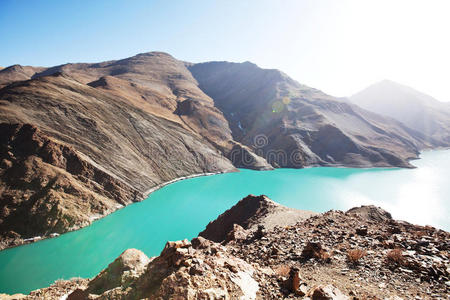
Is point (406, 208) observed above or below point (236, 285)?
below

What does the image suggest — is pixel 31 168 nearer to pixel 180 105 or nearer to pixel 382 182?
pixel 180 105

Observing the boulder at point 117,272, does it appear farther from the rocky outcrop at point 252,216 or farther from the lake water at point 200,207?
the lake water at point 200,207

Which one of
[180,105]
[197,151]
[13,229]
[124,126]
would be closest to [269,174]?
[197,151]

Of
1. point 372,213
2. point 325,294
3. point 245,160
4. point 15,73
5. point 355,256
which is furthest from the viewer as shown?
point 15,73

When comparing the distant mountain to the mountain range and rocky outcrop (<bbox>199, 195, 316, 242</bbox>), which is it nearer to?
the mountain range

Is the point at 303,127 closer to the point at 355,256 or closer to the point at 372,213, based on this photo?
the point at 372,213

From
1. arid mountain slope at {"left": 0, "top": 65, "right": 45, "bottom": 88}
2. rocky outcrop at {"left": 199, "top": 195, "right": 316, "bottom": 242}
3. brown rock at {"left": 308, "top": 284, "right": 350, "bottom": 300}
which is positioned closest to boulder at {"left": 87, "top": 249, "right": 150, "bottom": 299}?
brown rock at {"left": 308, "top": 284, "right": 350, "bottom": 300}

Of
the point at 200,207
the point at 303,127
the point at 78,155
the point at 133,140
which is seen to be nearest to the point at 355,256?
the point at 200,207
